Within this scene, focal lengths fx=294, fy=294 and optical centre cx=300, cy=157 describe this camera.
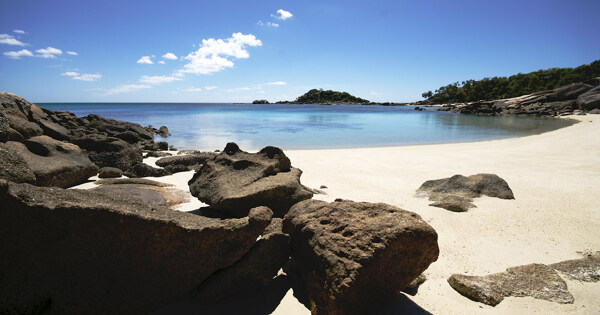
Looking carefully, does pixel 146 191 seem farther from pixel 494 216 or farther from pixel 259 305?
pixel 494 216

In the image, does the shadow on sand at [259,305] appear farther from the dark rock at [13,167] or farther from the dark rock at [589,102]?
the dark rock at [589,102]

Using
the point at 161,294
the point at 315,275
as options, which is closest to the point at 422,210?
the point at 315,275

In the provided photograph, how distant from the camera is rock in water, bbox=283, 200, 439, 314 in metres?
2.29

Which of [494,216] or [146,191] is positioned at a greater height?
[146,191]

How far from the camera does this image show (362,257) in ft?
7.70

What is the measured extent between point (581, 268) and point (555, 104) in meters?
53.2

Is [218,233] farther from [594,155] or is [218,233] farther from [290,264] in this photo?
[594,155]

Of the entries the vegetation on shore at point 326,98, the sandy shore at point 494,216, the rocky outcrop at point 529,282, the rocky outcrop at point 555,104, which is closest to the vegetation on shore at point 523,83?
the rocky outcrop at point 555,104

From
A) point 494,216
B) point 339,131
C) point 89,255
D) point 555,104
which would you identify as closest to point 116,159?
point 89,255

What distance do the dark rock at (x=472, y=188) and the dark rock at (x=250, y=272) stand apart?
12.5ft

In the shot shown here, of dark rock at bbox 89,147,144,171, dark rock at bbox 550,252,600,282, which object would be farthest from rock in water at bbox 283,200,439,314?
dark rock at bbox 89,147,144,171

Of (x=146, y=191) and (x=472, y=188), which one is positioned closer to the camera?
(x=146, y=191)

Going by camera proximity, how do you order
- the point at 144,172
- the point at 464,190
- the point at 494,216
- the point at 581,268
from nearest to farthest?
the point at 581,268, the point at 494,216, the point at 464,190, the point at 144,172

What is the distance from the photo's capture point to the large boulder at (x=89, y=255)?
85.2 inches
